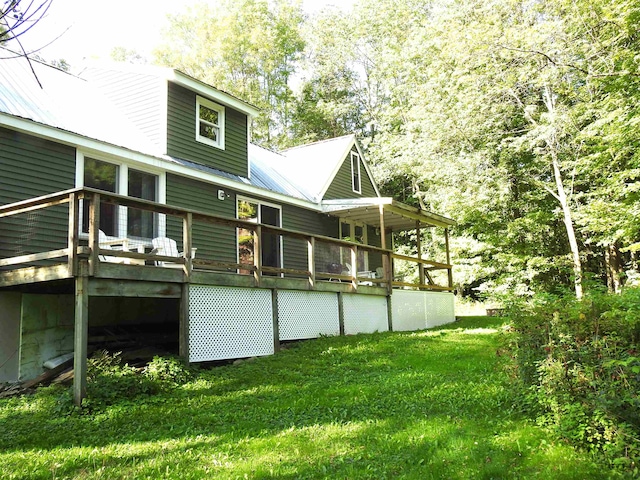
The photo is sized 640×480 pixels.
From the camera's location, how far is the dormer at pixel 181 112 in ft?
36.3

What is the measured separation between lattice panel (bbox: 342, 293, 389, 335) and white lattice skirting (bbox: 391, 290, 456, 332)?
0.54 meters

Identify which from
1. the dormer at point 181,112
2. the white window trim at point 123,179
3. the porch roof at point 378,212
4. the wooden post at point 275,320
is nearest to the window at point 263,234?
the dormer at point 181,112

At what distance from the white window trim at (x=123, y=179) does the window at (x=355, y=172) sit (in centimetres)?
780

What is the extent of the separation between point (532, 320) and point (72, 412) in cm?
483

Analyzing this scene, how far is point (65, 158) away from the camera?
28.7 feet

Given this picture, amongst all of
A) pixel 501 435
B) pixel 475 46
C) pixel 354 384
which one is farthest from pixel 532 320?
pixel 475 46

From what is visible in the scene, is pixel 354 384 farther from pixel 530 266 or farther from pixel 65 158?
pixel 530 266

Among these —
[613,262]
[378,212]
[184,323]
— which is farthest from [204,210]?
[613,262]

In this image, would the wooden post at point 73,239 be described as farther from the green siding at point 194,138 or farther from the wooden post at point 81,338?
the green siding at point 194,138

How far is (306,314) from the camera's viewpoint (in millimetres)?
9750

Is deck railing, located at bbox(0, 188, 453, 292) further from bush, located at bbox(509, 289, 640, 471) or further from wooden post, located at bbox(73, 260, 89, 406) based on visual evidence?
bush, located at bbox(509, 289, 640, 471)

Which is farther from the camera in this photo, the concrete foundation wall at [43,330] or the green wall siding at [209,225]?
the green wall siding at [209,225]

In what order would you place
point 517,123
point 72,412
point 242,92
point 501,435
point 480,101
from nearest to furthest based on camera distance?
point 501,435, point 72,412, point 480,101, point 517,123, point 242,92

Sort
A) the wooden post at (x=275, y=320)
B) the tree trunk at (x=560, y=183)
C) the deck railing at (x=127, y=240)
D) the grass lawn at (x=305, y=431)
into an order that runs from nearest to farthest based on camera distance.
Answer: the grass lawn at (x=305, y=431) < the deck railing at (x=127, y=240) < the wooden post at (x=275, y=320) < the tree trunk at (x=560, y=183)
